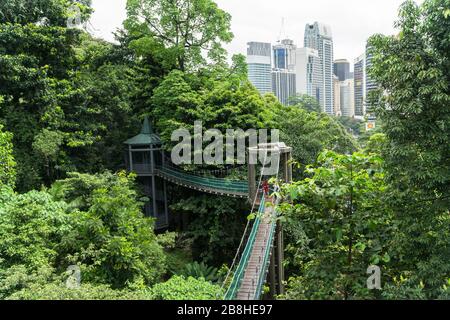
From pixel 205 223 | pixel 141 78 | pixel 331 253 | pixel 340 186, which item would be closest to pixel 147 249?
pixel 205 223

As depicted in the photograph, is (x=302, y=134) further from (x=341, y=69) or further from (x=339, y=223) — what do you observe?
(x=341, y=69)

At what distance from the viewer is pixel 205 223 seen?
13.6m

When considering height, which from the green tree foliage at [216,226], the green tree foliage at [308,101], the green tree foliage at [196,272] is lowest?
the green tree foliage at [196,272]

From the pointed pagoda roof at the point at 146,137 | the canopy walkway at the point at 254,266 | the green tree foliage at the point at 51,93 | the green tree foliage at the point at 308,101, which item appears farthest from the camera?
the green tree foliage at the point at 308,101

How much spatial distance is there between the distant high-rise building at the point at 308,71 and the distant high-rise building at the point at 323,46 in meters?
0.67

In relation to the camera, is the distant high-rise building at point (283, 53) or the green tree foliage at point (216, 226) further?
the distant high-rise building at point (283, 53)

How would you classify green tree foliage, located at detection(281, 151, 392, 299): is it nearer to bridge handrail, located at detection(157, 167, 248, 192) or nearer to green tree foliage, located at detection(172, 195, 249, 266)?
bridge handrail, located at detection(157, 167, 248, 192)

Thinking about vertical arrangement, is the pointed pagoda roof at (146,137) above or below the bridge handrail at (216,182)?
above

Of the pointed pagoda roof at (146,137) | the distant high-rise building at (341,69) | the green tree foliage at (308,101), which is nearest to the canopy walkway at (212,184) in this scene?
the pointed pagoda roof at (146,137)

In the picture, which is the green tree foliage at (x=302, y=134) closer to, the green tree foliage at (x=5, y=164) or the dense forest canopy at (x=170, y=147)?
the dense forest canopy at (x=170, y=147)

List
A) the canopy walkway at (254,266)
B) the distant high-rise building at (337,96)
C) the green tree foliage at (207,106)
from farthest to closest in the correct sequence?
1. the distant high-rise building at (337,96)
2. the green tree foliage at (207,106)
3. the canopy walkway at (254,266)

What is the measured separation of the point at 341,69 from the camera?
6925 centimetres

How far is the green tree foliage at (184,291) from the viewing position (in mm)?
7598
